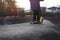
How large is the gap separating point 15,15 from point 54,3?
986 centimetres

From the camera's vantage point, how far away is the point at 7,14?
2833 centimetres

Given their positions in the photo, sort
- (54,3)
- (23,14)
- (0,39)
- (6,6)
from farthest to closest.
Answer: (54,3), (6,6), (23,14), (0,39)

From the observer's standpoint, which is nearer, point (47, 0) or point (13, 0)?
point (13, 0)

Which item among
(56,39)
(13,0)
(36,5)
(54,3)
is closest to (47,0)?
(54,3)

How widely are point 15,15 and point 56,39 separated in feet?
61.0

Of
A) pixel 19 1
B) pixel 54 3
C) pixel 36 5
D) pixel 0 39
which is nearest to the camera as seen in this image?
pixel 0 39

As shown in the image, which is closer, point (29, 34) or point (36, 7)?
point (29, 34)

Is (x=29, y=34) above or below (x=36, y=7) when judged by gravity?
below

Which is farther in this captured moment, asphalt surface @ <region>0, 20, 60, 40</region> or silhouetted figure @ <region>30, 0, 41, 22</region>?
silhouetted figure @ <region>30, 0, 41, 22</region>

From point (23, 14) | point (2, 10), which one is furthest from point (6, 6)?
point (23, 14)

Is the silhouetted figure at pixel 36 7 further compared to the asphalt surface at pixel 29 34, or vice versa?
the silhouetted figure at pixel 36 7

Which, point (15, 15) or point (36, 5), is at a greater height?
point (36, 5)

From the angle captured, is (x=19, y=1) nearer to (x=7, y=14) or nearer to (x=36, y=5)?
(x=7, y=14)

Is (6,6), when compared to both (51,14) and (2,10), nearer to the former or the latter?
(2,10)
